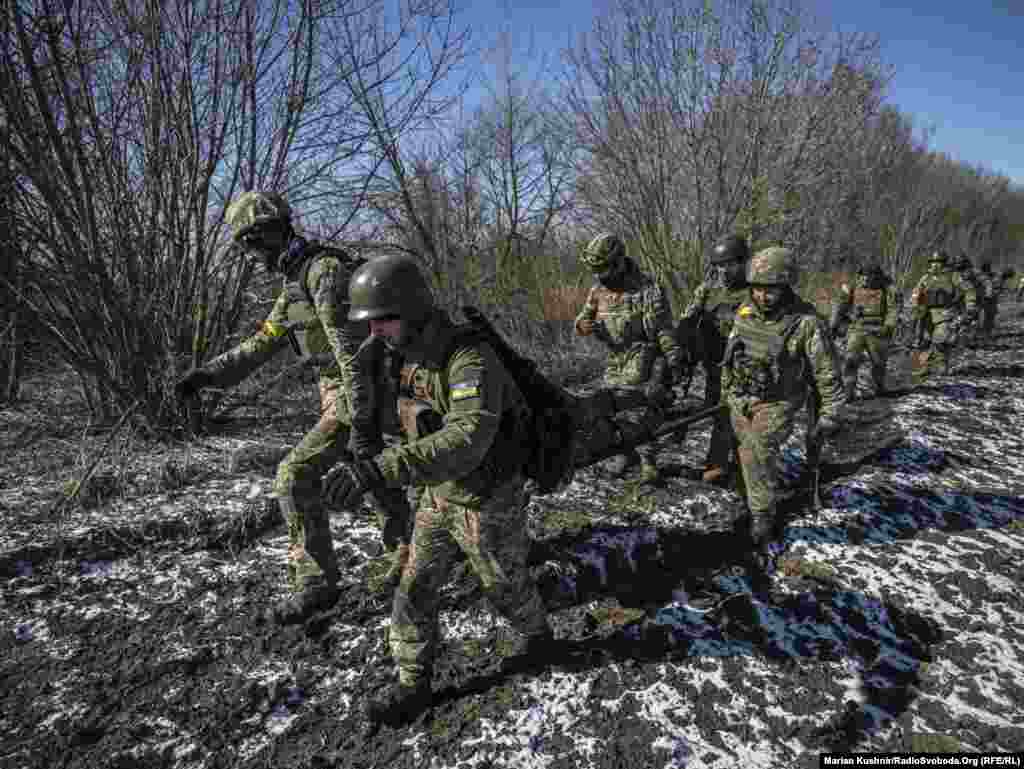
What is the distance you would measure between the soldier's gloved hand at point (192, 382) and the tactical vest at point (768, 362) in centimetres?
336

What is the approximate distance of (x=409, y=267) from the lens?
204 centimetres

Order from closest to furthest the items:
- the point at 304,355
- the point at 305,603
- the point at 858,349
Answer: the point at 305,603 → the point at 304,355 → the point at 858,349

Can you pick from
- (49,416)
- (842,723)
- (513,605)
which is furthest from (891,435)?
(49,416)

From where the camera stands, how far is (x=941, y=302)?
28.4 feet

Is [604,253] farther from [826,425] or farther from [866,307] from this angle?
[866,307]

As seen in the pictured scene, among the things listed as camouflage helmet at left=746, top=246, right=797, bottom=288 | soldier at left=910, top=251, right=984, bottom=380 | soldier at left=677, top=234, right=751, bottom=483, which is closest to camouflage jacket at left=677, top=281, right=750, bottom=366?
soldier at left=677, top=234, right=751, bottom=483

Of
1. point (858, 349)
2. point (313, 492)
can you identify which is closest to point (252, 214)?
point (313, 492)

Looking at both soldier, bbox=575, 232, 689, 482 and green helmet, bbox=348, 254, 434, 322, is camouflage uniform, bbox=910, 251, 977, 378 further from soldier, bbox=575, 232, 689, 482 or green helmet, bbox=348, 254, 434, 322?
green helmet, bbox=348, 254, 434, 322

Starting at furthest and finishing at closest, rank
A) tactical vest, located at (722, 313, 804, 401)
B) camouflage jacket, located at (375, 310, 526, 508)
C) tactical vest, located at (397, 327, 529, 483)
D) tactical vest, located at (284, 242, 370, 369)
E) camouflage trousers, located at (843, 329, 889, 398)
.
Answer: camouflage trousers, located at (843, 329, 889, 398), tactical vest, located at (722, 313, 804, 401), tactical vest, located at (284, 242, 370, 369), tactical vest, located at (397, 327, 529, 483), camouflage jacket, located at (375, 310, 526, 508)

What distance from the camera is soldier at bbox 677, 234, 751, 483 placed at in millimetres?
4680

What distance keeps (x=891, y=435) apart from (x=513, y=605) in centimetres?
536

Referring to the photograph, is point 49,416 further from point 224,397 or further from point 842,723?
point 842,723

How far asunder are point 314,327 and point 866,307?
24.2ft

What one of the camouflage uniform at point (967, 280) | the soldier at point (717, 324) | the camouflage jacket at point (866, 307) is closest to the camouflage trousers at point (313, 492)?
the soldier at point (717, 324)
